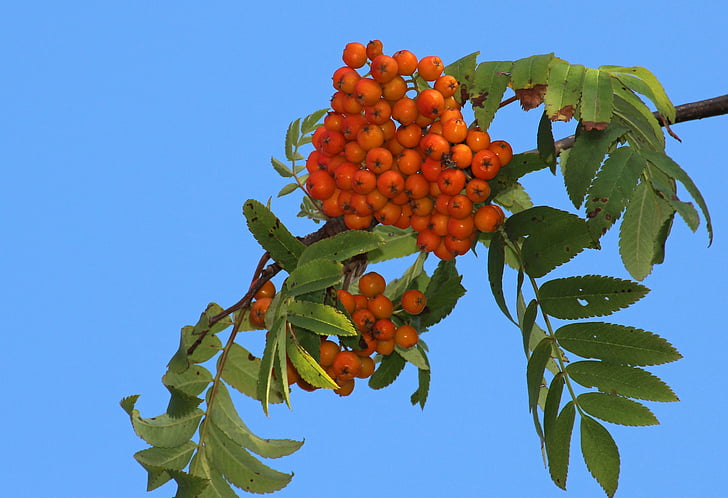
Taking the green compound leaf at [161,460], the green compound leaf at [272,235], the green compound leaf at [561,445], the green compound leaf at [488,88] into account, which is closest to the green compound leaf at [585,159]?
the green compound leaf at [488,88]

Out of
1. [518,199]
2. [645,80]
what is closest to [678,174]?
[645,80]

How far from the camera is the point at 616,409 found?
2146 mm

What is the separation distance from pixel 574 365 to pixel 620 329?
16 cm

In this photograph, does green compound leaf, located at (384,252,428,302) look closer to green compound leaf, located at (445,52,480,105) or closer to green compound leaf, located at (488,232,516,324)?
green compound leaf, located at (488,232,516,324)

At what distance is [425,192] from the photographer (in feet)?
7.28

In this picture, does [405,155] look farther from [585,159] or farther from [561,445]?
[561,445]

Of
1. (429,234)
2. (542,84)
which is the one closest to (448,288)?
(429,234)

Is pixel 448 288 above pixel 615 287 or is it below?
above

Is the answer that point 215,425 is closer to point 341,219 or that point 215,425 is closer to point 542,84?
point 341,219

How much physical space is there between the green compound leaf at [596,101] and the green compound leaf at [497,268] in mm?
452

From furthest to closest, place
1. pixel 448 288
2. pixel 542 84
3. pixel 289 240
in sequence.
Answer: pixel 448 288, pixel 289 240, pixel 542 84

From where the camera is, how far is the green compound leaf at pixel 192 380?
2469 millimetres

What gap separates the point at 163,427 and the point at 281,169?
2.91ft

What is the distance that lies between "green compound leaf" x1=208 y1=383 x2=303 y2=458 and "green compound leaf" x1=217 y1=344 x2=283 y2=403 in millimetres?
40
